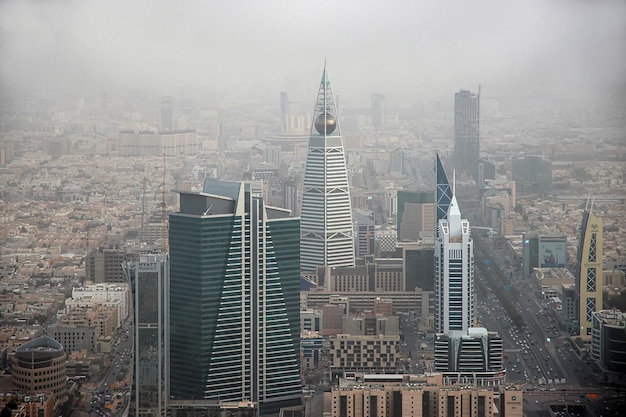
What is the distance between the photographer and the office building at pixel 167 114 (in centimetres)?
1235

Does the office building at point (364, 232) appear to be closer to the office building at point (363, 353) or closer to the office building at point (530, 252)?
the office building at point (530, 252)

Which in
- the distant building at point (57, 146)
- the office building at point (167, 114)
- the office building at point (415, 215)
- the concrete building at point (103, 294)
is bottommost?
the concrete building at point (103, 294)

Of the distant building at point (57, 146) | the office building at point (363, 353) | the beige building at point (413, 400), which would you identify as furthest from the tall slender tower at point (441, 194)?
the distant building at point (57, 146)

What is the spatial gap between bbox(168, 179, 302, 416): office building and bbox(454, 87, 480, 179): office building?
161 inches

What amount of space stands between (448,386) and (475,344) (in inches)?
52.8

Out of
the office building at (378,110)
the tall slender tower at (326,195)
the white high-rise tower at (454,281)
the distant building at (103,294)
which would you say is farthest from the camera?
the tall slender tower at (326,195)

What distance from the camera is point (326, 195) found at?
15352mm

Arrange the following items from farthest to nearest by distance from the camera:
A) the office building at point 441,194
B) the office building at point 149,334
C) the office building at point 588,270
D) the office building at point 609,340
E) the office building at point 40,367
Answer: the office building at point 441,194, the office building at point 588,270, the office building at point 609,340, the office building at point 40,367, the office building at point 149,334

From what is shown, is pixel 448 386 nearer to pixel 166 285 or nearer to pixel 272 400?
pixel 272 400

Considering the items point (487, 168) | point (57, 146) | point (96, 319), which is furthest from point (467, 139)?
point (96, 319)

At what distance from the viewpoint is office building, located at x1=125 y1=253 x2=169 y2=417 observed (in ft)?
31.8

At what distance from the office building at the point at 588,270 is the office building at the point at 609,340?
223 millimetres

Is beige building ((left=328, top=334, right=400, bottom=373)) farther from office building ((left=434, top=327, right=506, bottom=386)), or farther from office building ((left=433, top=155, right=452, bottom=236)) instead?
office building ((left=433, top=155, right=452, bottom=236))

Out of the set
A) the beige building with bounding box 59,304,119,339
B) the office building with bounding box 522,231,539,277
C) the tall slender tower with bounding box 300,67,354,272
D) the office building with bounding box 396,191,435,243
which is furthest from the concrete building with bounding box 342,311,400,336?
the office building with bounding box 522,231,539,277
